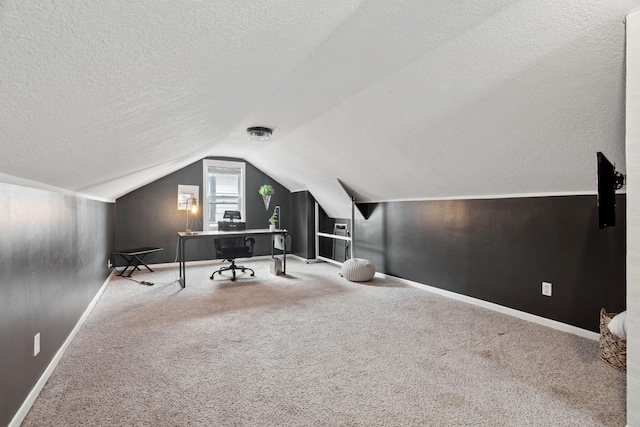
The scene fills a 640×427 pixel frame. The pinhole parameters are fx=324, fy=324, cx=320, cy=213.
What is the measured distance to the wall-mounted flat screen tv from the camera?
1929 millimetres

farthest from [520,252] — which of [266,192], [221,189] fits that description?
[221,189]

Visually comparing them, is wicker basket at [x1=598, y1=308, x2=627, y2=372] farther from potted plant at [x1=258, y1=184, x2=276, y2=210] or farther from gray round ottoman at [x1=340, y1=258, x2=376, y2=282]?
potted plant at [x1=258, y1=184, x2=276, y2=210]

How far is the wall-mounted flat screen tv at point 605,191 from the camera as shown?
1.93m

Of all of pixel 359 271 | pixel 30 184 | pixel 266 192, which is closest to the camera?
pixel 30 184

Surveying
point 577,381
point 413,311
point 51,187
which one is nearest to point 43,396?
point 51,187

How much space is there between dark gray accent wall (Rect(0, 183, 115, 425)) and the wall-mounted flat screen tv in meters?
3.30

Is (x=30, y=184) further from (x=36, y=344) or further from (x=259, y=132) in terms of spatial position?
(x=259, y=132)

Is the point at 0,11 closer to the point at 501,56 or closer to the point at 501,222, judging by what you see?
the point at 501,56

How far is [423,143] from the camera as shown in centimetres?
337

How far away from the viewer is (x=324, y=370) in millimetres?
2355

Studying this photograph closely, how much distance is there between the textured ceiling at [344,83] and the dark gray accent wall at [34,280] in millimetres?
254

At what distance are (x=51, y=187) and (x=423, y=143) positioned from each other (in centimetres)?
323

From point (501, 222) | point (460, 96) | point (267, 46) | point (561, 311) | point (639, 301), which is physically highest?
point (460, 96)

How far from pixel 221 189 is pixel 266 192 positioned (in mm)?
1036
